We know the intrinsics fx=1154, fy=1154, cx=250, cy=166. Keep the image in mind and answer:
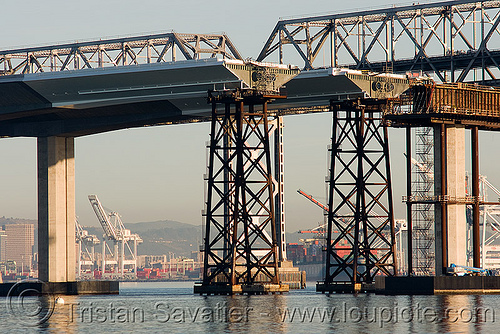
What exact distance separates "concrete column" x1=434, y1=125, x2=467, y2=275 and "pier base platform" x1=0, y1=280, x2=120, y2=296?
156 feet

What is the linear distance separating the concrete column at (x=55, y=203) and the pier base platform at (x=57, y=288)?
3.74m

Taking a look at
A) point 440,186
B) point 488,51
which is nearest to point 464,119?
point 440,186

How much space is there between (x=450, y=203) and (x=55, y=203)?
2085 inches

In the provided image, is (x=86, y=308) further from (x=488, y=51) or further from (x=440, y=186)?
(x=488, y=51)

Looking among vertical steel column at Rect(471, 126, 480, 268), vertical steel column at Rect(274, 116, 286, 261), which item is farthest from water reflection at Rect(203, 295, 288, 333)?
vertical steel column at Rect(274, 116, 286, 261)

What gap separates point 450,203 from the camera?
97562 mm

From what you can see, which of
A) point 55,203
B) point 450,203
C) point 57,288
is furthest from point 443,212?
point 55,203

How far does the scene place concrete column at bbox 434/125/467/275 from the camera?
97938 mm

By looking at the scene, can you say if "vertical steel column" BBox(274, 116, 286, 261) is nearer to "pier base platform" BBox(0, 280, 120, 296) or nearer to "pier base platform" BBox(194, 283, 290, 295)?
"pier base platform" BBox(0, 280, 120, 296)

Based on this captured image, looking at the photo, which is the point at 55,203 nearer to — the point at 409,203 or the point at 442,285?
the point at 409,203

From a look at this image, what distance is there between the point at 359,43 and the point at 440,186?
111 ft

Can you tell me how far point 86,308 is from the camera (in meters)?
92.8

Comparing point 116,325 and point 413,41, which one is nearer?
point 116,325

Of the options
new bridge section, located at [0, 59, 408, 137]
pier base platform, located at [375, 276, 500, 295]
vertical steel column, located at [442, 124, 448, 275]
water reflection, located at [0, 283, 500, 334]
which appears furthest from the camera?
new bridge section, located at [0, 59, 408, 137]
